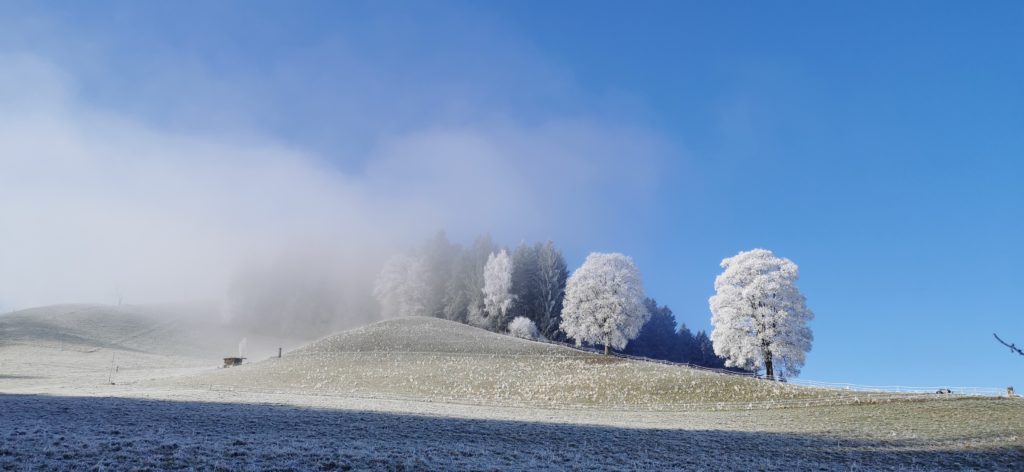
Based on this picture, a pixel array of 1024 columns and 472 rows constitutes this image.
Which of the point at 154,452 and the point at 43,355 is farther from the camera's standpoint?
the point at 43,355

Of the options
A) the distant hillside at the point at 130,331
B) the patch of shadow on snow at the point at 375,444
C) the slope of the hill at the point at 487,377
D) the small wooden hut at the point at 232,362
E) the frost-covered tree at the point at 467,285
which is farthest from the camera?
the frost-covered tree at the point at 467,285

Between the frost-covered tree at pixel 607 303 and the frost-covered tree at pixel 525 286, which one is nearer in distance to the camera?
the frost-covered tree at pixel 607 303

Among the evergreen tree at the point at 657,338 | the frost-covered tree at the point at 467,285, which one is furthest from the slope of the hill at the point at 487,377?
the evergreen tree at the point at 657,338

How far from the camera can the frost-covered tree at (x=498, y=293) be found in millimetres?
98188

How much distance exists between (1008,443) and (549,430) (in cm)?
2150

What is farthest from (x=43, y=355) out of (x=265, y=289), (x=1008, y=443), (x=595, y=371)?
(x=1008, y=443)

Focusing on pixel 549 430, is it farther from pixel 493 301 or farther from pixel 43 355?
pixel 43 355

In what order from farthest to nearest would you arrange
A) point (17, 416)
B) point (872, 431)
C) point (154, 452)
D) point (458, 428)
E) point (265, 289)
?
point (265, 289), point (872, 431), point (458, 428), point (17, 416), point (154, 452)

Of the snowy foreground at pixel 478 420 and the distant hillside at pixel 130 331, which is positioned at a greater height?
the distant hillside at pixel 130 331

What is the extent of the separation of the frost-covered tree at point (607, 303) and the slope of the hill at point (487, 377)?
5832mm

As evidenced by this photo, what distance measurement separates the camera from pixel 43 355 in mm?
78750

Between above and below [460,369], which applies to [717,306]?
above

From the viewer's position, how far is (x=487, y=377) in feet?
186

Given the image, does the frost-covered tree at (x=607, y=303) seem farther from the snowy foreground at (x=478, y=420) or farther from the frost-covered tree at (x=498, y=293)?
the frost-covered tree at (x=498, y=293)
